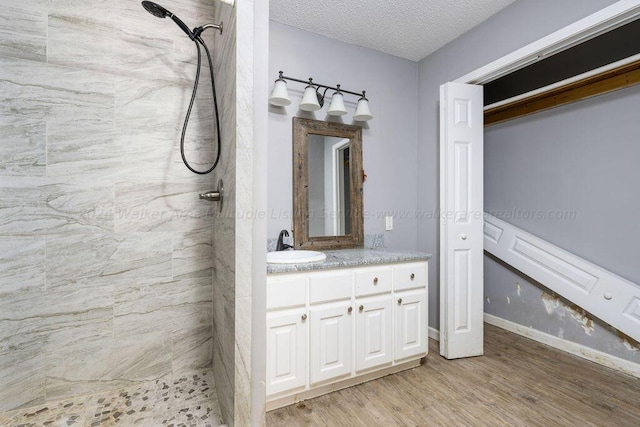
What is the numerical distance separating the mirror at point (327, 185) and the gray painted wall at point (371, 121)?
3.1 inches

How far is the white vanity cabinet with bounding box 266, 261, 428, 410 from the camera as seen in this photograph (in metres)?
1.73

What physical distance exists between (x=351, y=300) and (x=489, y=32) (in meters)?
2.27

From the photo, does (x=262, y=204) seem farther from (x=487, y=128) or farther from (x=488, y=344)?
(x=487, y=128)

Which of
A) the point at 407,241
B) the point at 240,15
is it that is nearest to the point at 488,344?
the point at 407,241

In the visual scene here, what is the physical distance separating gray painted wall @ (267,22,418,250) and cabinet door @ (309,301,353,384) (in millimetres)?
738

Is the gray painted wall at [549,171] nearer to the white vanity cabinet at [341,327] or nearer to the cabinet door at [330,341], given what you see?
the white vanity cabinet at [341,327]

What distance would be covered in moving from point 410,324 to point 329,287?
2.43ft

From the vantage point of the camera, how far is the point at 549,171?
113 inches

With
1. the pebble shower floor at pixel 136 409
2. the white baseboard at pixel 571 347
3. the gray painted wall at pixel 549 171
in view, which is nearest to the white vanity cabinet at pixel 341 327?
the pebble shower floor at pixel 136 409

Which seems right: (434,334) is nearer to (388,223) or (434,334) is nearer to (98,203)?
(388,223)

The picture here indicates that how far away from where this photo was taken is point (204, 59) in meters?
1.63

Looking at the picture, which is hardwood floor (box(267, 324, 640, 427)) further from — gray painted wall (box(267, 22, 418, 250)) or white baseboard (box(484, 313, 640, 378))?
gray painted wall (box(267, 22, 418, 250))

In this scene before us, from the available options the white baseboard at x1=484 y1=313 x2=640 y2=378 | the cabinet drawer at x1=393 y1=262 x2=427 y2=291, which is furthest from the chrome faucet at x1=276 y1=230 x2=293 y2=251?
the white baseboard at x1=484 y1=313 x2=640 y2=378

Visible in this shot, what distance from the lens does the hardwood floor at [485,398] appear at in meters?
1.67
